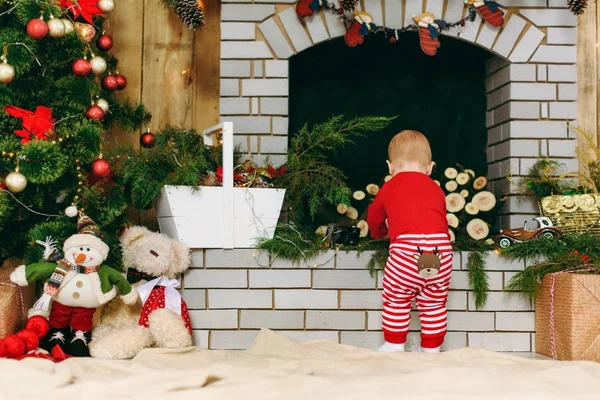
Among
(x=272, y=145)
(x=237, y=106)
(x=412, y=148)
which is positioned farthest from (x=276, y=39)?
(x=412, y=148)

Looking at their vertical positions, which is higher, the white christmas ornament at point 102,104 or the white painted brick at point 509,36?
the white painted brick at point 509,36

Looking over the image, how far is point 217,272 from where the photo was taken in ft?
9.43

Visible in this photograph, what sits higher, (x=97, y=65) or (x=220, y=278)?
(x=97, y=65)

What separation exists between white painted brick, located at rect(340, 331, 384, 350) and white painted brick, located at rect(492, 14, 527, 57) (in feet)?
4.92

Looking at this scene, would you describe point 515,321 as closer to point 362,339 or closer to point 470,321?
point 470,321

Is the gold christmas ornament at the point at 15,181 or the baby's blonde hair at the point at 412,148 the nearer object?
the gold christmas ornament at the point at 15,181

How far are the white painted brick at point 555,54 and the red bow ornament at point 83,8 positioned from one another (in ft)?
6.57

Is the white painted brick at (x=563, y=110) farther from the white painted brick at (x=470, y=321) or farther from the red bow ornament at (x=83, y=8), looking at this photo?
the red bow ornament at (x=83, y=8)

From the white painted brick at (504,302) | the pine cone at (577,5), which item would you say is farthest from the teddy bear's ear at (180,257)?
the pine cone at (577,5)

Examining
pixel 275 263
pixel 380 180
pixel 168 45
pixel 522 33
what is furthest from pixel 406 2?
pixel 275 263

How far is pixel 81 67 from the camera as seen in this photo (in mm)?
2928

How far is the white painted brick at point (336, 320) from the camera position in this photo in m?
2.87

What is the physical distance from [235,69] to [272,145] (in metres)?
0.39

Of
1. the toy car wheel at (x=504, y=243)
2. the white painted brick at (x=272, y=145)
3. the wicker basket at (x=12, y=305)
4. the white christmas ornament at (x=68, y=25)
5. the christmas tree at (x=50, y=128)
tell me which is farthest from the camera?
the white painted brick at (x=272, y=145)
